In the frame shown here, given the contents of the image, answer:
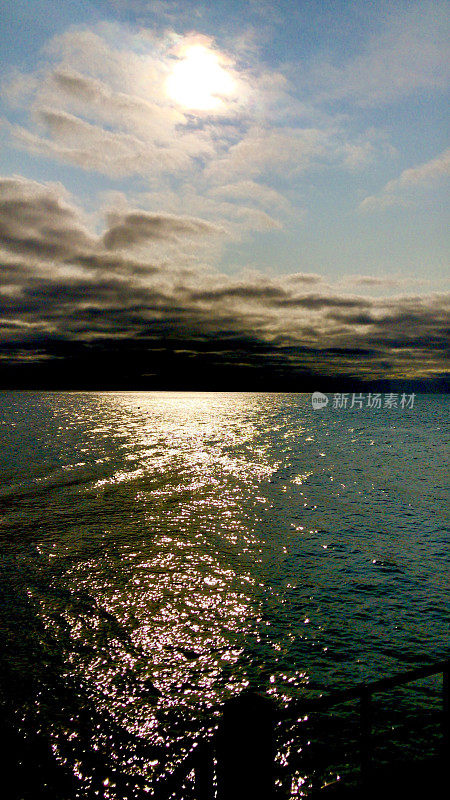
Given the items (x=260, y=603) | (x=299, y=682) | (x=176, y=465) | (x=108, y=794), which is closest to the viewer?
(x=108, y=794)

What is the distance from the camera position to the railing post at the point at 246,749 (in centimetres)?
597

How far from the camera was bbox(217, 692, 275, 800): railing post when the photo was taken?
597 cm

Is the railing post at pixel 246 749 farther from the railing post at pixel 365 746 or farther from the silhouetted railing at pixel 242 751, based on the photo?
the railing post at pixel 365 746

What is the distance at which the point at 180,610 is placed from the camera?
22.1 meters

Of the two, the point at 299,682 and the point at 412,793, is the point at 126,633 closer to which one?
the point at 299,682

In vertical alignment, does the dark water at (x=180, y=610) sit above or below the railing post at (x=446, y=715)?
below

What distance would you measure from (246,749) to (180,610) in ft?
55.5

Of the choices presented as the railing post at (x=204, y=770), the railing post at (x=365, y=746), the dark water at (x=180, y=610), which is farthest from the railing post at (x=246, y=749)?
the railing post at (x=365, y=746)

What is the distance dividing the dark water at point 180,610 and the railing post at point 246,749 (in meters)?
1.04

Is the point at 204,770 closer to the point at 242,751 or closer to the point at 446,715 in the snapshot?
the point at 242,751

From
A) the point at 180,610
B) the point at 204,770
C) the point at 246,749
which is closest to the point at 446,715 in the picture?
the point at 246,749

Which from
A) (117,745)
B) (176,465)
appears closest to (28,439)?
(176,465)

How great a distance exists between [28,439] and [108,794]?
323 feet

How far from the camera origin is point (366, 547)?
108 feet
